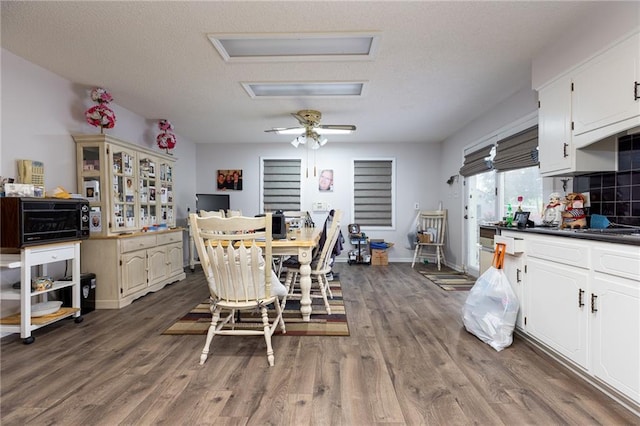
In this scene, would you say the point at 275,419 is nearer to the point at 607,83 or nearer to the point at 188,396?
the point at 188,396

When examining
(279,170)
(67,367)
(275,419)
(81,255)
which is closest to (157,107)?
(81,255)

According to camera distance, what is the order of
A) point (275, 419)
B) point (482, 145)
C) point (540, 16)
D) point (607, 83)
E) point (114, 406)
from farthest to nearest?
1. point (482, 145)
2. point (540, 16)
3. point (607, 83)
4. point (114, 406)
5. point (275, 419)

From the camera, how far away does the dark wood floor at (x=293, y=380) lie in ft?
5.40

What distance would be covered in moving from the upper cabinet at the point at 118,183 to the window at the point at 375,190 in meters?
3.59

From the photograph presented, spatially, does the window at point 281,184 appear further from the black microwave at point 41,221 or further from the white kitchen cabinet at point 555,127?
the white kitchen cabinet at point 555,127

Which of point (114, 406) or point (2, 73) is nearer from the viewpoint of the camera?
point (114, 406)

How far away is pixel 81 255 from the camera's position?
3443 mm

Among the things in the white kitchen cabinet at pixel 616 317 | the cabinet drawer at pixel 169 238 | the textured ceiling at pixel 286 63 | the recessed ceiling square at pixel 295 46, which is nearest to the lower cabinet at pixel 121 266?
the cabinet drawer at pixel 169 238

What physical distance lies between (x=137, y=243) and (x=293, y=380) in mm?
2718

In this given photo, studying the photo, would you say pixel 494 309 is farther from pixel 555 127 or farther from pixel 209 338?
pixel 209 338

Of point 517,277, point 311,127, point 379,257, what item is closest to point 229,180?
point 311,127

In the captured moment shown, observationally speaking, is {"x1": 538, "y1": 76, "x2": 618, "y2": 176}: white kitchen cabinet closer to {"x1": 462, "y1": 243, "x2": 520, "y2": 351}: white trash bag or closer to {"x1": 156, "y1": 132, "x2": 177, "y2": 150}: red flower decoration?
{"x1": 462, "y1": 243, "x2": 520, "y2": 351}: white trash bag

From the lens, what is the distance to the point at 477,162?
470 centimetres

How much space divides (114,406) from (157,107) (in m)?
3.65
